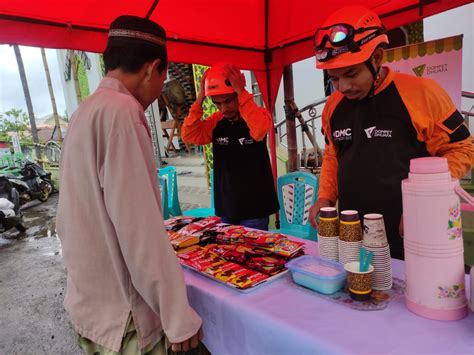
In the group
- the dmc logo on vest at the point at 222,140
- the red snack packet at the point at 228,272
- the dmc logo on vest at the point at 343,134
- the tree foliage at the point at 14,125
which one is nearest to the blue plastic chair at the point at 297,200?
the dmc logo on vest at the point at 222,140

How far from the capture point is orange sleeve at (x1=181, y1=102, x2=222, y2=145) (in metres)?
2.48

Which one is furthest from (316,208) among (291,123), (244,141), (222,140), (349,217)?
(291,123)

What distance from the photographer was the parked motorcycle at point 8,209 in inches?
234

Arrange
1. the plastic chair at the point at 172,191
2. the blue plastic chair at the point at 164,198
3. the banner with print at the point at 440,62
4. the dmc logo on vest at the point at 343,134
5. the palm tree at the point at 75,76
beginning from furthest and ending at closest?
the palm tree at the point at 75,76, the plastic chair at the point at 172,191, the blue plastic chair at the point at 164,198, the banner with print at the point at 440,62, the dmc logo on vest at the point at 343,134

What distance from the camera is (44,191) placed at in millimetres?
9719

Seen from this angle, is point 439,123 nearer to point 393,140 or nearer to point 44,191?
point 393,140

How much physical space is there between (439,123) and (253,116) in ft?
3.60

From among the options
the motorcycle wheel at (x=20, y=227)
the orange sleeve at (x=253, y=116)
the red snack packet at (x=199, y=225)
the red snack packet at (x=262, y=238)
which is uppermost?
the orange sleeve at (x=253, y=116)

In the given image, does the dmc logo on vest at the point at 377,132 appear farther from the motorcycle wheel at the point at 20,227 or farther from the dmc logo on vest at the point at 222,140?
the motorcycle wheel at the point at 20,227

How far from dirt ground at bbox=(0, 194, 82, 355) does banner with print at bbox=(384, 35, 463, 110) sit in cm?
390

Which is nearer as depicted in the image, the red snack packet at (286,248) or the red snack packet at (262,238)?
the red snack packet at (286,248)

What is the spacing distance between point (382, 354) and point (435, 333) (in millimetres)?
167

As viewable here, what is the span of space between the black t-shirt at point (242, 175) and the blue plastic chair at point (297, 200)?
15.1 inches

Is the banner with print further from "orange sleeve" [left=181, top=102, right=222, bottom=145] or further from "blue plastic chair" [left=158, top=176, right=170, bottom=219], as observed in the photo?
"blue plastic chair" [left=158, top=176, right=170, bottom=219]
